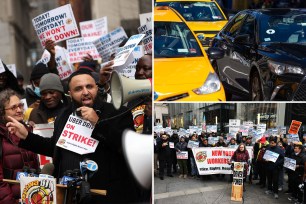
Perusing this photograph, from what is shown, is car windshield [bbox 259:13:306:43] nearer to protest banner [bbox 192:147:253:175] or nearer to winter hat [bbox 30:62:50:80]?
protest banner [bbox 192:147:253:175]

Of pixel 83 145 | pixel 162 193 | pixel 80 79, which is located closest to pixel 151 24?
pixel 80 79

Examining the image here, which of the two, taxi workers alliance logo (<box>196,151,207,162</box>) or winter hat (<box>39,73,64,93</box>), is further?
winter hat (<box>39,73,64,93</box>)

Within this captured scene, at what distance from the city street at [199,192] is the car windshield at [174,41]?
2.41ft

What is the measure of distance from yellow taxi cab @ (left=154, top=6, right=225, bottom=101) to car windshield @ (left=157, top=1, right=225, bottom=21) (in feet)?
0.13

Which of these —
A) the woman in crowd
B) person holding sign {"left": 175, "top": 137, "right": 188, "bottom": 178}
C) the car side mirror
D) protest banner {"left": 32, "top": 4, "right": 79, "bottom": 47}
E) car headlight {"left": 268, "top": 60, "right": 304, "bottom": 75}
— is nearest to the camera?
car headlight {"left": 268, "top": 60, "right": 304, "bottom": 75}

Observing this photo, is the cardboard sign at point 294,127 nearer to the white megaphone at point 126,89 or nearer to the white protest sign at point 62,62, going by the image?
the white megaphone at point 126,89

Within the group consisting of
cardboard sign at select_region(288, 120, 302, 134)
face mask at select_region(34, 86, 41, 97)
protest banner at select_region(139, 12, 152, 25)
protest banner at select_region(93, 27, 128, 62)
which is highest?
protest banner at select_region(139, 12, 152, 25)

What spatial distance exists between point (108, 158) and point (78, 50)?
6.05 feet

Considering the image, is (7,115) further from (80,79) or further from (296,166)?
(296,166)

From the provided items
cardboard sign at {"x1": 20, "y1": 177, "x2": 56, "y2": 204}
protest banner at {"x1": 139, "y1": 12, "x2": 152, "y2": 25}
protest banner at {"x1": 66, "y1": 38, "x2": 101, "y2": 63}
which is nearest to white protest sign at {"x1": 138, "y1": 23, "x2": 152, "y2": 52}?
protest banner at {"x1": 139, "y1": 12, "x2": 152, "y2": 25}

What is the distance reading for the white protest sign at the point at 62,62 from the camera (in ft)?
11.8

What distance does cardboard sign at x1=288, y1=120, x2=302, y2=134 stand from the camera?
2506mm

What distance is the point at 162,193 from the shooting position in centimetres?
261

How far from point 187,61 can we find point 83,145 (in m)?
0.81
